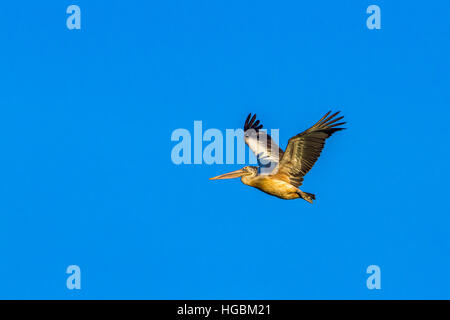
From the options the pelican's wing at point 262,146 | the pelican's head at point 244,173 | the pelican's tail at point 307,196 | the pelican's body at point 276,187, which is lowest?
the pelican's tail at point 307,196

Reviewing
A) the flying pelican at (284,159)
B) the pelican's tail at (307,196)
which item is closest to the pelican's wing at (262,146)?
the flying pelican at (284,159)

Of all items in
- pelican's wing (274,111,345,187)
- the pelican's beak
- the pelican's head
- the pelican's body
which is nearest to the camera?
pelican's wing (274,111,345,187)

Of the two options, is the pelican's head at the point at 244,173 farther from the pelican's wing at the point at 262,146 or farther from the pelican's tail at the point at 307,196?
the pelican's tail at the point at 307,196

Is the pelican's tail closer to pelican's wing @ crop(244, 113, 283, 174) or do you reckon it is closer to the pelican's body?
the pelican's body

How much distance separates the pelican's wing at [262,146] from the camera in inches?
621

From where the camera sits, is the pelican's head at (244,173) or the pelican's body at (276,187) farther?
the pelican's head at (244,173)

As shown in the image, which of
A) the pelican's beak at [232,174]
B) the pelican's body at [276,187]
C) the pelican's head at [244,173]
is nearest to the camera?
the pelican's body at [276,187]

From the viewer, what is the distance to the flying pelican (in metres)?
14.2

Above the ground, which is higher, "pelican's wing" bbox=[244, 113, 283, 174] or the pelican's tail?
"pelican's wing" bbox=[244, 113, 283, 174]

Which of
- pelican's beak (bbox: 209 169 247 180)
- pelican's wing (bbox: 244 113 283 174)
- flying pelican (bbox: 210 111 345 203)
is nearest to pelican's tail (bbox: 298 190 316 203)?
flying pelican (bbox: 210 111 345 203)

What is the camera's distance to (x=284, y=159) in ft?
48.7

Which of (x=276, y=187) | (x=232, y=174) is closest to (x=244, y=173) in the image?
(x=232, y=174)
